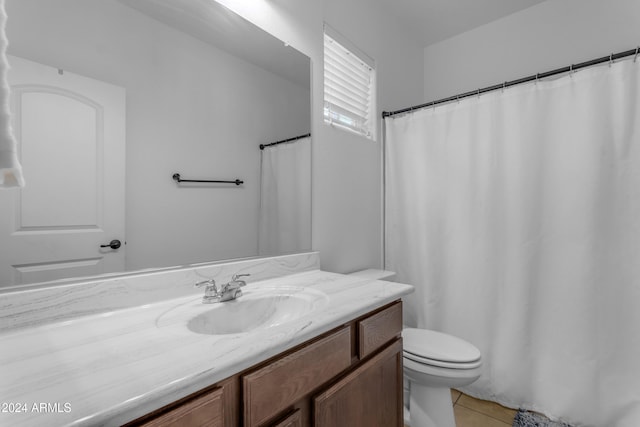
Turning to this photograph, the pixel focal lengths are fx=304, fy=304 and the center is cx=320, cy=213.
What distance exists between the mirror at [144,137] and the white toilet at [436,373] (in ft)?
2.55

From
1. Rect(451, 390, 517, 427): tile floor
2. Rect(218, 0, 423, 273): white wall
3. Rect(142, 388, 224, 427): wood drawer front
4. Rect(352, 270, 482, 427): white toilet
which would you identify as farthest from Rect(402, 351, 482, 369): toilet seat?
Rect(142, 388, 224, 427): wood drawer front

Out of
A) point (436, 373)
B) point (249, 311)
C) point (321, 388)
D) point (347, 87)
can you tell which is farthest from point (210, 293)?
point (347, 87)

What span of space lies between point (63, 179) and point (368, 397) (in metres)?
1.15

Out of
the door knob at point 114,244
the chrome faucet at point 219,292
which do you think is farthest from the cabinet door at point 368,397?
the door knob at point 114,244

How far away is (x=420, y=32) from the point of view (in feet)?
8.05

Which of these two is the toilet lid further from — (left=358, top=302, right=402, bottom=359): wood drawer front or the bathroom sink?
the bathroom sink

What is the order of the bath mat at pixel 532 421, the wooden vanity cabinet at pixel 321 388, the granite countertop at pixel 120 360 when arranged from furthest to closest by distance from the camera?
the bath mat at pixel 532 421
the wooden vanity cabinet at pixel 321 388
the granite countertop at pixel 120 360

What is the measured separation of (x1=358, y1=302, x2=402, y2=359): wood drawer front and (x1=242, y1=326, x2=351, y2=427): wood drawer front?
73 mm

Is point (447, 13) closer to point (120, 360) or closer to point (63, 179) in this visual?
point (63, 179)

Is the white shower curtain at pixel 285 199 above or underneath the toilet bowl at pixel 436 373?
above

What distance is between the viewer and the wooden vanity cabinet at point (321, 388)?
0.59 m

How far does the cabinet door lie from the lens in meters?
0.85

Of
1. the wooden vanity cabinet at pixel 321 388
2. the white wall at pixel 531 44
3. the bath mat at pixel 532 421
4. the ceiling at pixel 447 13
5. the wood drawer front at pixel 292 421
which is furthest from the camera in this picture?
the ceiling at pixel 447 13

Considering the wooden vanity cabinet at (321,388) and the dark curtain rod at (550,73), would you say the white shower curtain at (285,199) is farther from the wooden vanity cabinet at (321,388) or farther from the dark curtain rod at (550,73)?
the dark curtain rod at (550,73)
